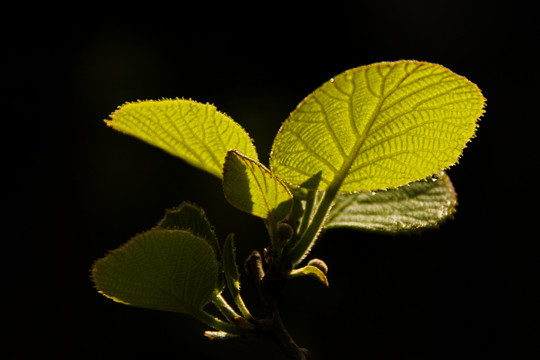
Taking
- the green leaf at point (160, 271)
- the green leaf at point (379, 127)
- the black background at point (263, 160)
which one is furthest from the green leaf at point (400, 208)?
the black background at point (263, 160)

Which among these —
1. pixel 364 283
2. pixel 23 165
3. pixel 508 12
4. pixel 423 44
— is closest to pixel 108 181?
pixel 23 165

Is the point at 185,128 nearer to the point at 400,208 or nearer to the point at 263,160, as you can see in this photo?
the point at 400,208

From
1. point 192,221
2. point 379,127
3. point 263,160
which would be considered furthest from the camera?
point 263,160

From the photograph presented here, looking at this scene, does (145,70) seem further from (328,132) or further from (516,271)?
(328,132)

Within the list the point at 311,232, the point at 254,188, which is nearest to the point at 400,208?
the point at 311,232

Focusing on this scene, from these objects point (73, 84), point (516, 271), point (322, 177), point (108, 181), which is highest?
point (322, 177)

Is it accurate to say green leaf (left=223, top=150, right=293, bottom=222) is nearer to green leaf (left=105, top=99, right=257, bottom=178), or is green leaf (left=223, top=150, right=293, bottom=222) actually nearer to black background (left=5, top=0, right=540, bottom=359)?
green leaf (left=105, top=99, right=257, bottom=178)
